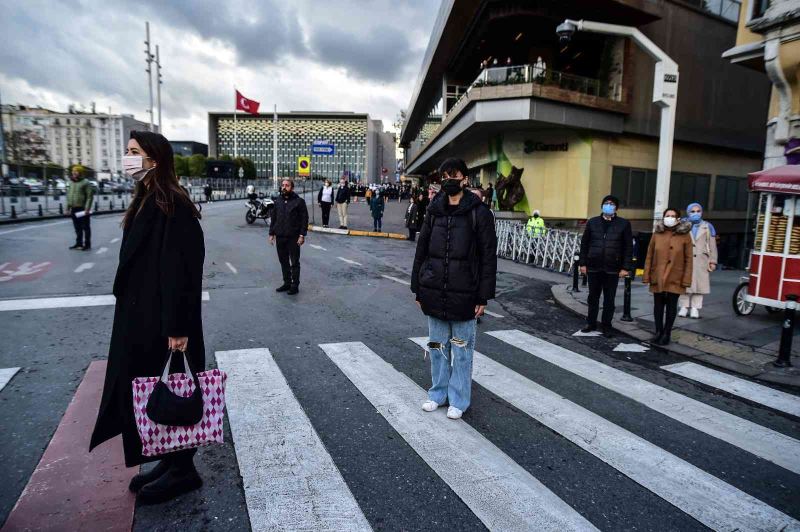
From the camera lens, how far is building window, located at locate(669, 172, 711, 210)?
25297 mm

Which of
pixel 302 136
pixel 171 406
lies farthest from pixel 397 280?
pixel 302 136

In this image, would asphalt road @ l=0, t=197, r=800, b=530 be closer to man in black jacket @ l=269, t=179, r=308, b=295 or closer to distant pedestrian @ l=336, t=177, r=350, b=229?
man in black jacket @ l=269, t=179, r=308, b=295

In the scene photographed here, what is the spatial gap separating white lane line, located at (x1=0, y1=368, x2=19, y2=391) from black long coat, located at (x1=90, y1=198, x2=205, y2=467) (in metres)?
2.54

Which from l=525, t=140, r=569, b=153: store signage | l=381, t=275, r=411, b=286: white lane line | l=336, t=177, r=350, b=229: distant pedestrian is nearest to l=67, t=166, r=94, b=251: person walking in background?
l=381, t=275, r=411, b=286: white lane line

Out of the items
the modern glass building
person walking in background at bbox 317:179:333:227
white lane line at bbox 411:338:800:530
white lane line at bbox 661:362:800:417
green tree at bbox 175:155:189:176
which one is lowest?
white lane line at bbox 661:362:800:417

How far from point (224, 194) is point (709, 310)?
5682 centimetres

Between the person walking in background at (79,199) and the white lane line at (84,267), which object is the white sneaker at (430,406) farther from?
the person walking in background at (79,199)

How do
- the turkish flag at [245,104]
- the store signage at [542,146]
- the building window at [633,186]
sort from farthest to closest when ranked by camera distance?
the turkish flag at [245,104]
the building window at [633,186]
the store signage at [542,146]

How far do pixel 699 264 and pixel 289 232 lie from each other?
22.7 feet

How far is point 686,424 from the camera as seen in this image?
166 inches

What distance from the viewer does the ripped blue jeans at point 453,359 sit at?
4.14 m

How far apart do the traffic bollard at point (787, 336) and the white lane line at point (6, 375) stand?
8.06 meters

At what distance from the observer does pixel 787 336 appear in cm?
581

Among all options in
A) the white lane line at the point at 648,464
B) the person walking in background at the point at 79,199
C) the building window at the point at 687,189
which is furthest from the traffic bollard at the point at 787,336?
the building window at the point at 687,189
